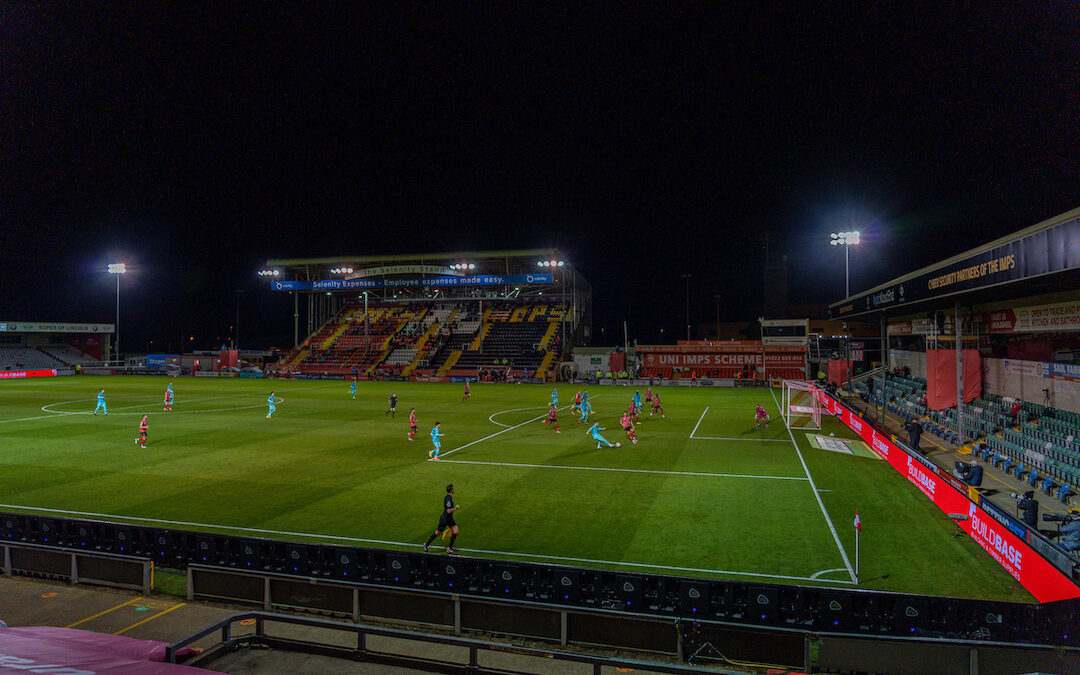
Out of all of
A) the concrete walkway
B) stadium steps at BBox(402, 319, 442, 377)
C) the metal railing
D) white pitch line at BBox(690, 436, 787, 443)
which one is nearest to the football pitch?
white pitch line at BBox(690, 436, 787, 443)

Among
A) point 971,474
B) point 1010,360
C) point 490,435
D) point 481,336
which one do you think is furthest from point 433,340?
point 971,474

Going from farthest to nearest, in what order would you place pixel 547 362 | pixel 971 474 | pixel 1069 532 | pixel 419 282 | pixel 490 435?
pixel 419 282 < pixel 547 362 < pixel 490 435 < pixel 971 474 < pixel 1069 532

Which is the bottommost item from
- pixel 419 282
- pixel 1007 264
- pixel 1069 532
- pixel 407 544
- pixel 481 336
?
pixel 407 544

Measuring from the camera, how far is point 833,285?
9581cm

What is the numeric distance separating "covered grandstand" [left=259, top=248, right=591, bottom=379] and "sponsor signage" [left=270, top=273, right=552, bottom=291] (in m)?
0.13

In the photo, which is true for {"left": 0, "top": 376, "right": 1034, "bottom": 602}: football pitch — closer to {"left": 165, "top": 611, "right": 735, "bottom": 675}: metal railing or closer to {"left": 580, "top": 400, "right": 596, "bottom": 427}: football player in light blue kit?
{"left": 580, "top": 400, "right": 596, "bottom": 427}: football player in light blue kit

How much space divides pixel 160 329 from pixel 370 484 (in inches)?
4388

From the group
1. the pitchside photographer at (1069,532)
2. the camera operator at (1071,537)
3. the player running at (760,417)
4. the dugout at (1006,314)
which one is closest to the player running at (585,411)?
the player running at (760,417)

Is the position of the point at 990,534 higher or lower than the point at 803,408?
lower

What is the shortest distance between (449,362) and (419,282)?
40.5 ft

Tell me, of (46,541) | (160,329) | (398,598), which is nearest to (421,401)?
(46,541)

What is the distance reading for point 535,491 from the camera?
55.3ft

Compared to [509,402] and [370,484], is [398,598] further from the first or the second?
[509,402]

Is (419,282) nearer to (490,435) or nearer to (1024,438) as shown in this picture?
(490,435)
